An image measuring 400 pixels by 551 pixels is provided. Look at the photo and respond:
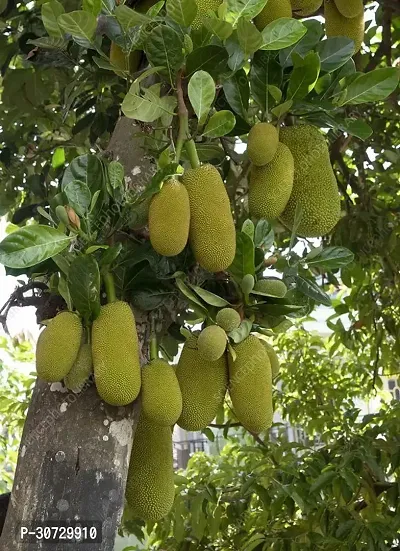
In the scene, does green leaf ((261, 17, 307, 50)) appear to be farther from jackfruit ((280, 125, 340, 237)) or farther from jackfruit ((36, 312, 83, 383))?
jackfruit ((36, 312, 83, 383))

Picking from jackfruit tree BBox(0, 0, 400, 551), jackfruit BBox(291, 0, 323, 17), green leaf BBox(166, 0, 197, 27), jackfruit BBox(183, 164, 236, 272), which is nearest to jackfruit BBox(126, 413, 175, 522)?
jackfruit tree BBox(0, 0, 400, 551)

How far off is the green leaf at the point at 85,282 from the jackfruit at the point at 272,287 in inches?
8.1

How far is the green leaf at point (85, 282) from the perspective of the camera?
2.28 ft

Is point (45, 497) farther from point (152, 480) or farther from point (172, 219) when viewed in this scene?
point (172, 219)

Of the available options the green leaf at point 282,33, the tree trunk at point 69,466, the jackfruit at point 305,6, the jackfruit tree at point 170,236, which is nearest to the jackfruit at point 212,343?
the jackfruit tree at point 170,236

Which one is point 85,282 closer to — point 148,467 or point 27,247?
point 27,247

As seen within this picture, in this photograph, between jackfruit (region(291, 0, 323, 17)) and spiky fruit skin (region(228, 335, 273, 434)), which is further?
jackfruit (region(291, 0, 323, 17))

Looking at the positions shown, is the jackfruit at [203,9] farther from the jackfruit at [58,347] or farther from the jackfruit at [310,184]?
the jackfruit at [58,347]

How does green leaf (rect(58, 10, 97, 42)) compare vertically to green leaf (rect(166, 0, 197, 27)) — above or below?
above

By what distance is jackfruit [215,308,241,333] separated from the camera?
0.77 m

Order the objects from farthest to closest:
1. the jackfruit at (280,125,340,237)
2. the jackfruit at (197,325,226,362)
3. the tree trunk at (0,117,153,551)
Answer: the jackfruit at (280,125,340,237), the jackfruit at (197,325,226,362), the tree trunk at (0,117,153,551)

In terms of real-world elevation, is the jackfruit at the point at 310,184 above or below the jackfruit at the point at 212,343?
above

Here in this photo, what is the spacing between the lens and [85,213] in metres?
0.74

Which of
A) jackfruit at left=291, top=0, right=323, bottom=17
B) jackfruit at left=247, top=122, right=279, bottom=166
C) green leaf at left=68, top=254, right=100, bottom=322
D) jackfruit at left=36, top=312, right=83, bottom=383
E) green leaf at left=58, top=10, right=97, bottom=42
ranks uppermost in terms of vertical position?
jackfruit at left=291, top=0, right=323, bottom=17
